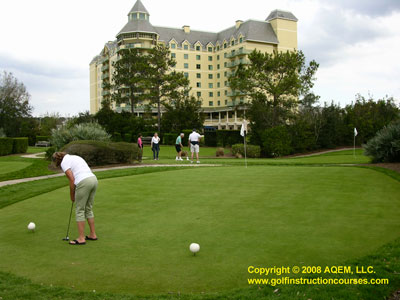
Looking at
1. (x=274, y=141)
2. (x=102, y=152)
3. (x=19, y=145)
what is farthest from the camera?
(x=274, y=141)

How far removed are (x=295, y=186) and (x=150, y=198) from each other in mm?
4678

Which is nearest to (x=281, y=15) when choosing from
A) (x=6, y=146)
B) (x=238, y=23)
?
(x=238, y=23)

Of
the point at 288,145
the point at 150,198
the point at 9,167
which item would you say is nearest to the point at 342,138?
the point at 288,145

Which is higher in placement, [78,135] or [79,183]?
[78,135]

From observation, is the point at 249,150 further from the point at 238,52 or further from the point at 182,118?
the point at 238,52

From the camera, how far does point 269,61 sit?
47.7 metres

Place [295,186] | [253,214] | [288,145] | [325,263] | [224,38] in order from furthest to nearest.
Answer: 1. [224,38]
2. [288,145]
3. [295,186]
4. [253,214]
5. [325,263]

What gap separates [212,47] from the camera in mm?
99812

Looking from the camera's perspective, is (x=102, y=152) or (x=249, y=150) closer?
(x=102, y=152)

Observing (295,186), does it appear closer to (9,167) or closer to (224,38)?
(9,167)

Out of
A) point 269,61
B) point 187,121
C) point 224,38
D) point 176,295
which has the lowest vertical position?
point 176,295

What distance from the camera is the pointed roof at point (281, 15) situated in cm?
9000

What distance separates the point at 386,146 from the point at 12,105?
5644cm

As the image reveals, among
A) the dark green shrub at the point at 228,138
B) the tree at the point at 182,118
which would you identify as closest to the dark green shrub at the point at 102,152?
the dark green shrub at the point at 228,138
